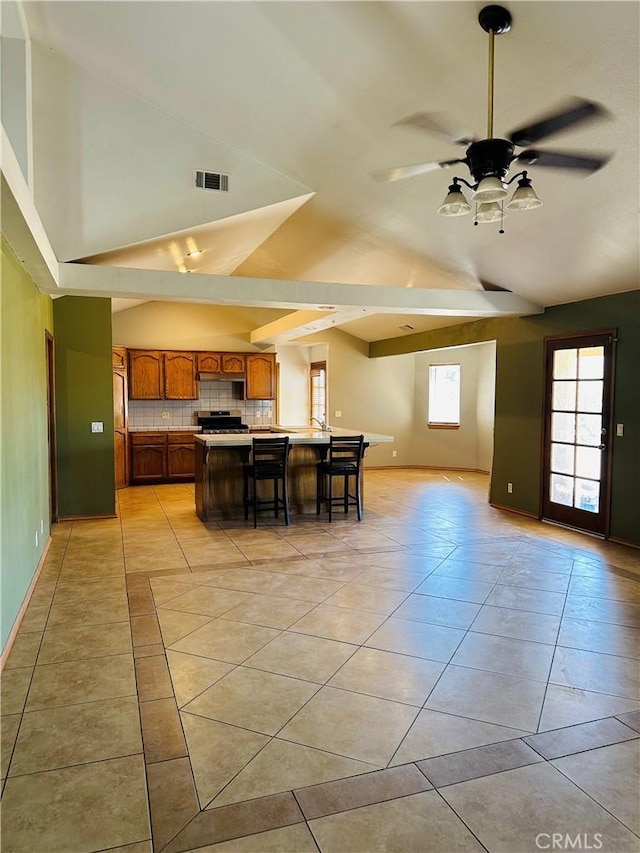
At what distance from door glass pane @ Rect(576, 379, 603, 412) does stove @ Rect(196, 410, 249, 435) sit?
5446 mm

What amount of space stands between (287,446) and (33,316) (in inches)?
109

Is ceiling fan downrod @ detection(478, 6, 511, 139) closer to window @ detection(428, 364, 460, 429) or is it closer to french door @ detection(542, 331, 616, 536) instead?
french door @ detection(542, 331, 616, 536)

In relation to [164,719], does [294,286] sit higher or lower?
higher

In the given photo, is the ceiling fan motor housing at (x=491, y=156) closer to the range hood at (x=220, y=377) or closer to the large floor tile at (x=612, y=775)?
the large floor tile at (x=612, y=775)

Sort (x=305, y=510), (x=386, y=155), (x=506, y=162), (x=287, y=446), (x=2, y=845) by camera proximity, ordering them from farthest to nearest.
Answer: (x=305, y=510) → (x=287, y=446) → (x=386, y=155) → (x=506, y=162) → (x=2, y=845)

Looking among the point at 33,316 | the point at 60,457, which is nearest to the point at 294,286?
the point at 33,316

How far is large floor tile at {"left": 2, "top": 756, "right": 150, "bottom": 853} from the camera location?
1.79 meters

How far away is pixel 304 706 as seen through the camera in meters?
2.56

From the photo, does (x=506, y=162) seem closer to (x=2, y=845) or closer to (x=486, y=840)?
(x=486, y=840)

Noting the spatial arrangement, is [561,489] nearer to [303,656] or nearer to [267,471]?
[267,471]

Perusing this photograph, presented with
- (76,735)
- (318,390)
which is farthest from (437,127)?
(318,390)

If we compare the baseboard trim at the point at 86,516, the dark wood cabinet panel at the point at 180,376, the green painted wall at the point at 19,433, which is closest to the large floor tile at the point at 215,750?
the green painted wall at the point at 19,433

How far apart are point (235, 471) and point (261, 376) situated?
3.74m

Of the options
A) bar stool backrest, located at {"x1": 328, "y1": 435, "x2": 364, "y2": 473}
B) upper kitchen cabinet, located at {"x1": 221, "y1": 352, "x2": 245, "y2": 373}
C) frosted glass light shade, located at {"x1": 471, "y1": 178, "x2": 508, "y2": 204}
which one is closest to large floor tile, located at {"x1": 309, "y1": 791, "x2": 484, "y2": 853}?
frosted glass light shade, located at {"x1": 471, "y1": 178, "x2": 508, "y2": 204}
